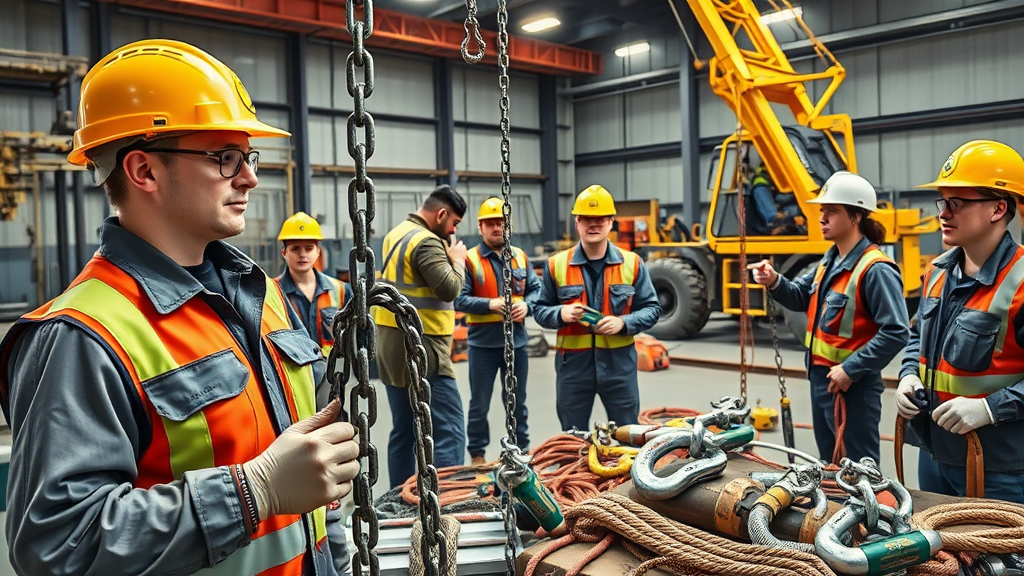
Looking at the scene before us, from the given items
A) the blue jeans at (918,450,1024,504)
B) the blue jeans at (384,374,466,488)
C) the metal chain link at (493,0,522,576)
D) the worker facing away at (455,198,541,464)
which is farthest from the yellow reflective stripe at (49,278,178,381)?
the worker facing away at (455,198,541,464)

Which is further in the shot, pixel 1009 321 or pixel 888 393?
pixel 888 393

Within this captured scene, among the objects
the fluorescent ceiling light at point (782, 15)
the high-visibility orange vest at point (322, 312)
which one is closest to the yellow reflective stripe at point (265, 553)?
the high-visibility orange vest at point (322, 312)

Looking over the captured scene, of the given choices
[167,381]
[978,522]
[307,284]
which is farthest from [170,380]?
[307,284]

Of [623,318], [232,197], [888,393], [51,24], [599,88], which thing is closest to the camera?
[232,197]

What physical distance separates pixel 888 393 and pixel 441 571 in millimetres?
6869

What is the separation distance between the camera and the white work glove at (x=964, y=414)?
251cm

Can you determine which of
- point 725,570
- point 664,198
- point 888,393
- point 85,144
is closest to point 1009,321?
point 725,570

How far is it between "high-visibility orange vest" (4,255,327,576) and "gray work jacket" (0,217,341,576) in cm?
3

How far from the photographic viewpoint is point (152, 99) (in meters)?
1.39

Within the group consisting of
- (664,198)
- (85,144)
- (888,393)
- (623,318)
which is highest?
(664,198)

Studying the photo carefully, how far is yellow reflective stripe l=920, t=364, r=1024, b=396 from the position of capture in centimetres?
260

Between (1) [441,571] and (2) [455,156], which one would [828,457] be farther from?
(2) [455,156]

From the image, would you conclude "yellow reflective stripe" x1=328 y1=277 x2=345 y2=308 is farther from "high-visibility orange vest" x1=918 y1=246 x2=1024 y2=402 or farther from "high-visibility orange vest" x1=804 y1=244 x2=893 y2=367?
"high-visibility orange vest" x1=918 y1=246 x2=1024 y2=402

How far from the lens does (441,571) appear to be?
4.34 feet
